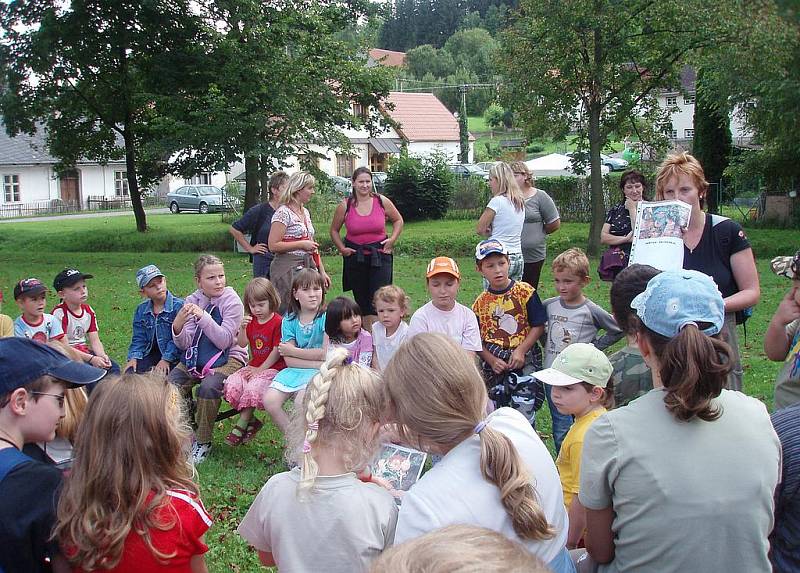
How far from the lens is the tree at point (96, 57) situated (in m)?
19.8

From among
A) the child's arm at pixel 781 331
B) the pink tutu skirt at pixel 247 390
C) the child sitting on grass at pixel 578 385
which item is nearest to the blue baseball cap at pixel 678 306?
the child sitting on grass at pixel 578 385

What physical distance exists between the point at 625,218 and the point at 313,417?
529 centimetres

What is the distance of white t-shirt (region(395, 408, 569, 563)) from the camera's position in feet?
7.44

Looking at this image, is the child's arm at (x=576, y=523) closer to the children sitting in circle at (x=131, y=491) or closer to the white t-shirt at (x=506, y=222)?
the children sitting in circle at (x=131, y=491)

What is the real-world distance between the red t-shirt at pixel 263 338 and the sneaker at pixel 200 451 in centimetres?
74

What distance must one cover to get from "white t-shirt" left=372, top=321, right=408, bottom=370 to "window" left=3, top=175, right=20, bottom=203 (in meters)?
49.1

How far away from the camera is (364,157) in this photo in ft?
177

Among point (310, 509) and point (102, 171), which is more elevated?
point (102, 171)

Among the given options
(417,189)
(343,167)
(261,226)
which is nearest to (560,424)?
(261,226)

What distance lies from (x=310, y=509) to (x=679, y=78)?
54.8 ft

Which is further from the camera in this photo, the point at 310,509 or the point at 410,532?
the point at 310,509

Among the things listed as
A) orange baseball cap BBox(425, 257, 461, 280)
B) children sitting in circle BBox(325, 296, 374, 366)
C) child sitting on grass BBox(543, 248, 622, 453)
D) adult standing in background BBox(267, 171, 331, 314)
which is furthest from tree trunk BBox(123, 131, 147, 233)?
child sitting on grass BBox(543, 248, 622, 453)

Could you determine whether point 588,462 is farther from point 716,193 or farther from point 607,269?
point 716,193

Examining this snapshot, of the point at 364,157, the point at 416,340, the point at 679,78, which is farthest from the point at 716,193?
the point at 364,157
